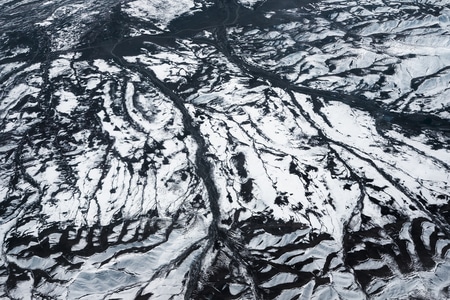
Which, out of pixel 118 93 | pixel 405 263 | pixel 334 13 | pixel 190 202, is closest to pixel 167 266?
pixel 190 202

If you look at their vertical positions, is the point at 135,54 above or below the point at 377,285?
above

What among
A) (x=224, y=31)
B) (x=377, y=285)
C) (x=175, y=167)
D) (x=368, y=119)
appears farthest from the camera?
(x=224, y=31)

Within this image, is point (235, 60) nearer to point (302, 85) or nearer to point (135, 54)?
point (302, 85)

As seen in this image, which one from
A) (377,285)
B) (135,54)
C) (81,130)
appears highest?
(135,54)

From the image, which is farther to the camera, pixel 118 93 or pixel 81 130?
pixel 118 93

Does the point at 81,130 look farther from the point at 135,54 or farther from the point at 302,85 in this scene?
the point at 302,85

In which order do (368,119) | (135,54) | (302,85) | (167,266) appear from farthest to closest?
1. (135,54)
2. (302,85)
3. (368,119)
4. (167,266)
